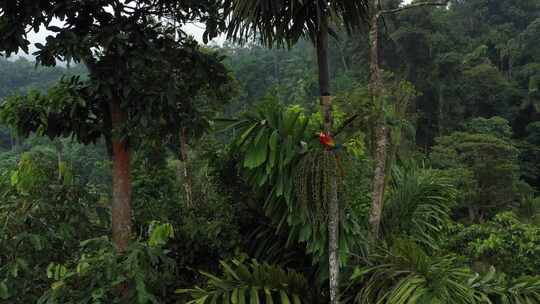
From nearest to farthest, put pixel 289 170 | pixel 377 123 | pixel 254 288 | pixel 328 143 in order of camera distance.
Answer: 1. pixel 328 143
2. pixel 254 288
3. pixel 289 170
4. pixel 377 123

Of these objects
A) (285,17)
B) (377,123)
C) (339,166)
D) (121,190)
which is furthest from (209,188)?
(285,17)

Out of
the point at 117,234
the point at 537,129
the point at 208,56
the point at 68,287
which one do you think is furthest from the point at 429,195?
the point at 537,129

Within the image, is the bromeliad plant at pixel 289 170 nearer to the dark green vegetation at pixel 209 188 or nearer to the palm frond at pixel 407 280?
the dark green vegetation at pixel 209 188

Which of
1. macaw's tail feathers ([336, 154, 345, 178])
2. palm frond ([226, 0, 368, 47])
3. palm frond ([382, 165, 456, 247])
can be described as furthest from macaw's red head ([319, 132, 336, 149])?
palm frond ([382, 165, 456, 247])

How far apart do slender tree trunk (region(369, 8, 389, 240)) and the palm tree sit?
0.25 m

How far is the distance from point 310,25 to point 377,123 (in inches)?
35.8

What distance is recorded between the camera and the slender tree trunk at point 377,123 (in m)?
3.51

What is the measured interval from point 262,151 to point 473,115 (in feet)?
79.2

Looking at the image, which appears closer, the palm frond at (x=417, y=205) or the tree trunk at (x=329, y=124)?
the tree trunk at (x=329, y=124)

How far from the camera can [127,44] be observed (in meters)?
3.44

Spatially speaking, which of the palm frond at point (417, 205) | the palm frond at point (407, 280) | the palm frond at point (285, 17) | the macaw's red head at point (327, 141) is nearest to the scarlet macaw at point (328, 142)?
the macaw's red head at point (327, 141)

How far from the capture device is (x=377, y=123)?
3686 mm

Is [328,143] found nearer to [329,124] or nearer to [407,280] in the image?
[329,124]

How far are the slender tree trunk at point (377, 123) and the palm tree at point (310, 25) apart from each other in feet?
0.81
